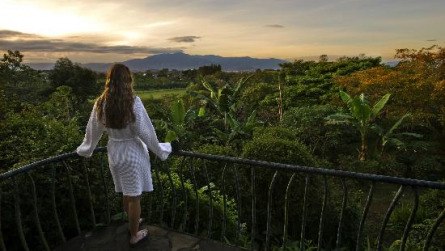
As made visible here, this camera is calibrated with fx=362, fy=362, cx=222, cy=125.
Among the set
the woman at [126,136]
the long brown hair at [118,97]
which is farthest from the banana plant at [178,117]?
the long brown hair at [118,97]

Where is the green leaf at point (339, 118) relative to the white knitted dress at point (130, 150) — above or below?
below

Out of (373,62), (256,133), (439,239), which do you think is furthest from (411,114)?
(373,62)

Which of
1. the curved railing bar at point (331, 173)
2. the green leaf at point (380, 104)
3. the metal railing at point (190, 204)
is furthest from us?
the green leaf at point (380, 104)

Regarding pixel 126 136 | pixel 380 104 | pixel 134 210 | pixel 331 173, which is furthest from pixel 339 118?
pixel 126 136

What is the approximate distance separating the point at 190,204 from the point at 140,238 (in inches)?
59.9

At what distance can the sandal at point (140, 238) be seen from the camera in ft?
12.2

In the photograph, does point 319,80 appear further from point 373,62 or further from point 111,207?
point 111,207

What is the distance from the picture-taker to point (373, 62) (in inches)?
998

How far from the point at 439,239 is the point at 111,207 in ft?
20.9

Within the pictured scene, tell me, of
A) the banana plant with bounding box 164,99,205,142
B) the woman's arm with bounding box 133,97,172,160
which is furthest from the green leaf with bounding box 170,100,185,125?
the woman's arm with bounding box 133,97,172,160

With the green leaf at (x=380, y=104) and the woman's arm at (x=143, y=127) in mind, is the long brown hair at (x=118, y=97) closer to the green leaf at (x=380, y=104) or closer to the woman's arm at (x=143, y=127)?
the woman's arm at (x=143, y=127)

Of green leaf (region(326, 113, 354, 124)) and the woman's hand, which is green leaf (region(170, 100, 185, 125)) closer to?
green leaf (region(326, 113, 354, 124))

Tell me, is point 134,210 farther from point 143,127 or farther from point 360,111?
point 360,111

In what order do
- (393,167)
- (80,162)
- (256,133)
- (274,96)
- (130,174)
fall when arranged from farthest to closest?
(274,96)
(393,167)
(256,133)
(80,162)
(130,174)
